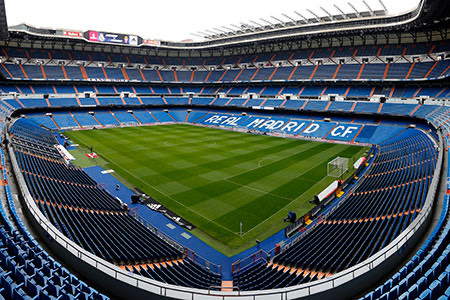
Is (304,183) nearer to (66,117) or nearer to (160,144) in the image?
(160,144)

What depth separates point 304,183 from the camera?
81.3 feet

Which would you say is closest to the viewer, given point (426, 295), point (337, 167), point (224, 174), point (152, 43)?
point (426, 295)

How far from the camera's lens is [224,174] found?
2700cm

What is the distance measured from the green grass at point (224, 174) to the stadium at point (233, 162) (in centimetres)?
20

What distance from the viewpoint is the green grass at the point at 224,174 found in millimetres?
18109

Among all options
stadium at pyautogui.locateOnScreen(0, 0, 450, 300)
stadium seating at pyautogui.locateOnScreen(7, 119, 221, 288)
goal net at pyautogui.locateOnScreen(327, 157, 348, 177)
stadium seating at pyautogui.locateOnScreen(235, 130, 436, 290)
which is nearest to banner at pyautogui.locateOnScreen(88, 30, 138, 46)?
stadium at pyautogui.locateOnScreen(0, 0, 450, 300)

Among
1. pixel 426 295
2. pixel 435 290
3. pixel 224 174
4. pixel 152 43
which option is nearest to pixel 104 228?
pixel 426 295

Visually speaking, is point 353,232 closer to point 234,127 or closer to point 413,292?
point 413,292

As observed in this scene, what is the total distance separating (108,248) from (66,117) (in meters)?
50.1

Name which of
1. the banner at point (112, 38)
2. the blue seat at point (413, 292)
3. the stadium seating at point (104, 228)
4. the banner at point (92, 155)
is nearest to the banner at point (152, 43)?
the banner at point (112, 38)

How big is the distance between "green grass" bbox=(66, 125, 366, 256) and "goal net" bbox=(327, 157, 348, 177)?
30.3 inches

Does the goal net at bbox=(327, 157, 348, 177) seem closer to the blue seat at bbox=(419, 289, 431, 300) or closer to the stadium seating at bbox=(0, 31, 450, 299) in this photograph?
Answer: the stadium seating at bbox=(0, 31, 450, 299)

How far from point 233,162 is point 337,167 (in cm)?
1103

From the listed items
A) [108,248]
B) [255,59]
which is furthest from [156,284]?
[255,59]
